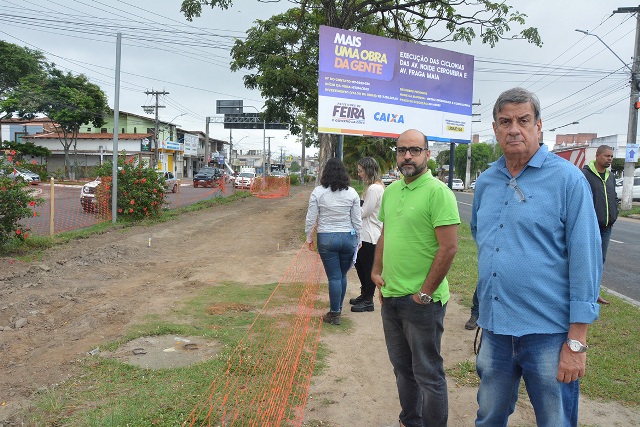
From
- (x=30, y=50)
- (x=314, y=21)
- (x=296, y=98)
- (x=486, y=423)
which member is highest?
(x=30, y=50)

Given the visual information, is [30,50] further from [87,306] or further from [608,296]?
[608,296]


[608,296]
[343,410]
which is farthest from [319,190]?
[608,296]

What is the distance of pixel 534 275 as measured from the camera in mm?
2102

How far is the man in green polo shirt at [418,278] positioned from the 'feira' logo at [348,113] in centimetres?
670

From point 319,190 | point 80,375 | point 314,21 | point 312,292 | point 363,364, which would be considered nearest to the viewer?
point 80,375

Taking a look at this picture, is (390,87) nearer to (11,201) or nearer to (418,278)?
(11,201)

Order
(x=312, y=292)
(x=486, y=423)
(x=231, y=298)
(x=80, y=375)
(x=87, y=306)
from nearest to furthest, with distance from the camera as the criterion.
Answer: (x=486, y=423) → (x=80, y=375) → (x=87, y=306) → (x=231, y=298) → (x=312, y=292)

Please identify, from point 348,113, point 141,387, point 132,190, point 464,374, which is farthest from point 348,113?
point 132,190

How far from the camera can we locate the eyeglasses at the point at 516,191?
7.15ft

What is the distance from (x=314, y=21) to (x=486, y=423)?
1490cm

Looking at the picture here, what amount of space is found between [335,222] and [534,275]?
324 cm

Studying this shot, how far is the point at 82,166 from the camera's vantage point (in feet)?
151

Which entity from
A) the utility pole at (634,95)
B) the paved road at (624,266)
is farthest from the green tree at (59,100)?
the paved road at (624,266)

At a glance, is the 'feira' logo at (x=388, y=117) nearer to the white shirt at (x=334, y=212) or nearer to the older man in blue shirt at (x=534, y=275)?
the white shirt at (x=334, y=212)
